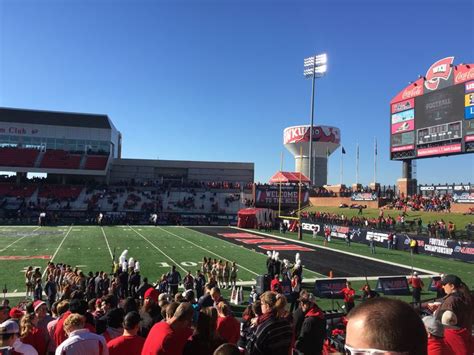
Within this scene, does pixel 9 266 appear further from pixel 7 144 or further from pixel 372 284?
pixel 7 144

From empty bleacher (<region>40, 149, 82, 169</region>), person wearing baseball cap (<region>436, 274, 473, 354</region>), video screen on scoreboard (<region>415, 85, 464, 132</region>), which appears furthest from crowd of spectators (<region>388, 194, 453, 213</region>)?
empty bleacher (<region>40, 149, 82, 169</region>)

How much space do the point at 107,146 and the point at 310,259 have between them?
5080 centimetres

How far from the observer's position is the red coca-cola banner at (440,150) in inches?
1391

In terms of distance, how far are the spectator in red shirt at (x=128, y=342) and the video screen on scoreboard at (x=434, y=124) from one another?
1436 inches

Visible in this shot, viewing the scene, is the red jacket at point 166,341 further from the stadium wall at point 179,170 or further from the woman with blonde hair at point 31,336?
the stadium wall at point 179,170

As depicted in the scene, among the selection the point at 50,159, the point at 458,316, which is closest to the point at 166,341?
the point at 458,316

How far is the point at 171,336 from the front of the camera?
3.88 m

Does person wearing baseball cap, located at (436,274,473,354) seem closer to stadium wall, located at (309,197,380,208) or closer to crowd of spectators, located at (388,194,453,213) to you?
crowd of spectators, located at (388,194,453,213)

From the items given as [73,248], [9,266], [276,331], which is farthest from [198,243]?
[276,331]

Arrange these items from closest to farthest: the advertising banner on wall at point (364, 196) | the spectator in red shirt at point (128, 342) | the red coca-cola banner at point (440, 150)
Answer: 1. the spectator in red shirt at point (128, 342)
2. the red coca-cola banner at point (440, 150)
3. the advertising banner on wall at point (364, 196)

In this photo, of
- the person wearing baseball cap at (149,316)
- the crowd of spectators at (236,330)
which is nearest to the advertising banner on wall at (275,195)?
the crowd of spectators at (236,330)

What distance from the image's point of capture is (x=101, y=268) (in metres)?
20.6

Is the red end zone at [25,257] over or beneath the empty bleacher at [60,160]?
beneath

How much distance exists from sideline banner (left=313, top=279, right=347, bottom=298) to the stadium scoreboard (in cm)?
2555
